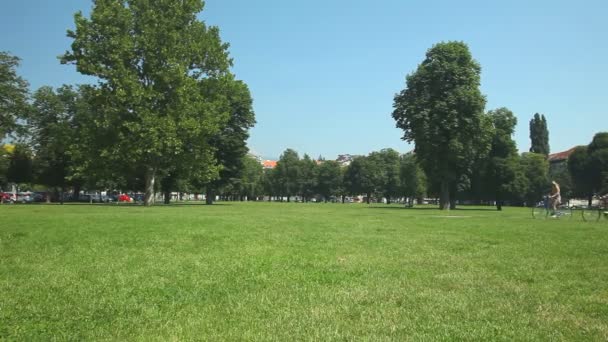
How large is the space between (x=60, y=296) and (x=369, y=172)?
485 ft

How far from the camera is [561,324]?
6402 millimetres

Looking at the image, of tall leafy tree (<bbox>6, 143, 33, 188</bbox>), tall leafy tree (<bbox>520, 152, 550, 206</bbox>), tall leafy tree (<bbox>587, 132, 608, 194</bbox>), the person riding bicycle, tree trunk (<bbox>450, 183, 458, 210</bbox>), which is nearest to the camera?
the person riding bicycle

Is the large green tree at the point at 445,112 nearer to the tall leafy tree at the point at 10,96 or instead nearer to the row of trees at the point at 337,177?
the tall leafy tree at the point at 10,96

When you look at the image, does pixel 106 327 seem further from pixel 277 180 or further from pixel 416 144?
pixel 277 180

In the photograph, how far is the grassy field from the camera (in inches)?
241

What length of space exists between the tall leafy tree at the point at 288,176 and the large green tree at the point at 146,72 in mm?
112896

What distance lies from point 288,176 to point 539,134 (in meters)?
72.7

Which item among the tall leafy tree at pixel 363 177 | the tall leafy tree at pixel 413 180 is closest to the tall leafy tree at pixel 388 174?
the tall leafy tree at pixel 363 177

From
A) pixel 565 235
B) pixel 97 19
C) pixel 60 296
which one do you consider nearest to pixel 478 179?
pixel 97 19

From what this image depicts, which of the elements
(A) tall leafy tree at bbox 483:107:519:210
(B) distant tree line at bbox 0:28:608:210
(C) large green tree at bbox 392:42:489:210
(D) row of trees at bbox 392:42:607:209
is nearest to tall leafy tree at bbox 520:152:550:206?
(B) distant tree line at bbox 0:28:608:210

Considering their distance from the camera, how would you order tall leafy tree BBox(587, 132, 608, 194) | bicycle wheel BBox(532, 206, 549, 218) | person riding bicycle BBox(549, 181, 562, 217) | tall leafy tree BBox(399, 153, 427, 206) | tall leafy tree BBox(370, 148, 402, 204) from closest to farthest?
person riding bicycle BBox(549, 181, 562, 217) < bicycle wheel BBox(532, 206, 549, 218) < tall leafy tree BBox(587, 132, 608, 194) < tall leafy tree BBox(399, 153, 427, 206) < tall leafy tree BBox(370, 148, 402, 204)

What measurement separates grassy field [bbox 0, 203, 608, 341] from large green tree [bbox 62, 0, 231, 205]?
37115mm

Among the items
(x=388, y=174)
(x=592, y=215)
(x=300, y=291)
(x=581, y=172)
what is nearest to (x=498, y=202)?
(x=581, y=172)

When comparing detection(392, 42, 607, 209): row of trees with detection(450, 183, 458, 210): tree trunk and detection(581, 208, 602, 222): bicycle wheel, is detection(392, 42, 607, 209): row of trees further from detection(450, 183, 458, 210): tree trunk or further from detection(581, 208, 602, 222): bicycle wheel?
detection(581, 208, 602, 222): bicycle wheel
